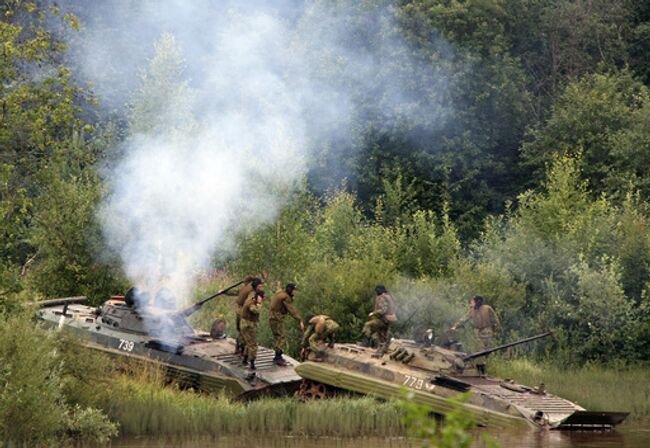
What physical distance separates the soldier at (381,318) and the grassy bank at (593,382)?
291 centimetres

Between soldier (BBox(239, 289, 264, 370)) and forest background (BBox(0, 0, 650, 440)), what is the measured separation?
4.38 meters

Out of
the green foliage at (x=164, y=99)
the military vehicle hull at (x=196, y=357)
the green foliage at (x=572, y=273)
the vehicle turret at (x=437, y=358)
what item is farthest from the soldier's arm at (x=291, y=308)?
the green foliage at (x=572, y=273)

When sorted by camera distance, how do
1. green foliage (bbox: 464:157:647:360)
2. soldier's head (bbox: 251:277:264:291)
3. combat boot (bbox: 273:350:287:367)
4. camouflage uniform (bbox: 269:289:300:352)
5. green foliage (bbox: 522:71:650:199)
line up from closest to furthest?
soldier's head (bbox: 251:277:264:291) < combat boot (bbox: 273:350:287:367) < camouflage uniform (bbox: 269:289:300:352) < green foliage (bbox: 464:157:647:360) < green foliage (bbox: 522:71:650:199)

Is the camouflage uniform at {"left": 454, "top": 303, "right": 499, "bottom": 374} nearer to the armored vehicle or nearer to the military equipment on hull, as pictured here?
the military equipment on hull

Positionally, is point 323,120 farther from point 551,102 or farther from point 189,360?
point 189,360

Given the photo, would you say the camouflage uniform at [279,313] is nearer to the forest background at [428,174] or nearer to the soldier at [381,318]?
the soldier at [381,318]

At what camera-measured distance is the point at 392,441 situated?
23.3m

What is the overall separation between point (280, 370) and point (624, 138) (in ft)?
78.6

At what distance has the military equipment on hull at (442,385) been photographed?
2492 centimetres

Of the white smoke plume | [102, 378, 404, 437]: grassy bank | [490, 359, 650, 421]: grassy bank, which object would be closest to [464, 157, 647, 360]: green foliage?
[490, 359, 650, 421]: grassy bank

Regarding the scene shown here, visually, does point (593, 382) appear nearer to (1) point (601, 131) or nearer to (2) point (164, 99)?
(2) point (164, 99)

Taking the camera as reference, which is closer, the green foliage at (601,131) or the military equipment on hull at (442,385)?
the military equipment on hull at (442,385)

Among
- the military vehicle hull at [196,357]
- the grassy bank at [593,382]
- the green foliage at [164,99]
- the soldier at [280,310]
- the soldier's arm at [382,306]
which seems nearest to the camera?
the military vehicle hull at [196,357]

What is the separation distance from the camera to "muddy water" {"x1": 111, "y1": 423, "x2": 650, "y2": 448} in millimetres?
22328
